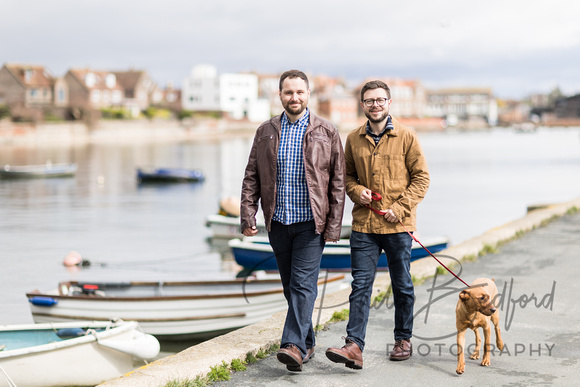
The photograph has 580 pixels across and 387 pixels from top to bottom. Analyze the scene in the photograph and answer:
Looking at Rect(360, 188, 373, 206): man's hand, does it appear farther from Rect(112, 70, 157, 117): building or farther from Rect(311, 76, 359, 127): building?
Rect(311, 76, 359, 127): building

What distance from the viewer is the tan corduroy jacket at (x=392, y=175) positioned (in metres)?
5.24

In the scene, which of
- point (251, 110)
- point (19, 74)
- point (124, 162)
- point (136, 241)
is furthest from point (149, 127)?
point (136, 241)

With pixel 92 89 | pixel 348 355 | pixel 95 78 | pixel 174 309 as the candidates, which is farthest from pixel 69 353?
pixel 95 78

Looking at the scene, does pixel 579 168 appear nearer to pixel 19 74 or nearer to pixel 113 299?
A: pixel 113 299

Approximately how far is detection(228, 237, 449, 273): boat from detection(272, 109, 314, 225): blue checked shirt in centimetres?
1057

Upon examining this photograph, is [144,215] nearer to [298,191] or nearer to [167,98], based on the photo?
[298,191]

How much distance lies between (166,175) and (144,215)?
16294mm

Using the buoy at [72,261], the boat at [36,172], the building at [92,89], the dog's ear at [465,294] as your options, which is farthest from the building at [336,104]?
the dog's ear at [465,294]

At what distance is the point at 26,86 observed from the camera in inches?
3954

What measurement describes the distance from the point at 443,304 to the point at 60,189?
39.4 meters

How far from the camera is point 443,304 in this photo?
725cm

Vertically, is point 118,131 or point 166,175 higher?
point 118,131

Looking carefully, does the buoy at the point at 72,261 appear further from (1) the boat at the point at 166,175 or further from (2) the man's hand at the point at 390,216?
(1) the boat at the point at 166,175

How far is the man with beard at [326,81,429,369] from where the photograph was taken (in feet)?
17.1
